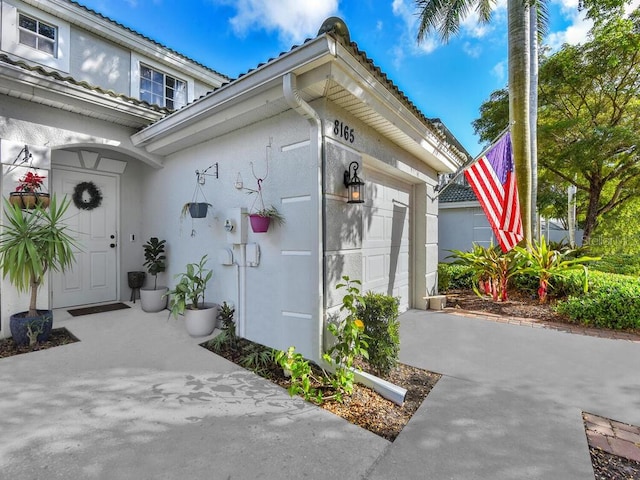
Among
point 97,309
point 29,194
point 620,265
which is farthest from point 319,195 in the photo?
point 620,265

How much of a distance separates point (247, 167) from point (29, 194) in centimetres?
297

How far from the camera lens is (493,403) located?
2.78 meters

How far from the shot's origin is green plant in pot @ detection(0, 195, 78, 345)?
378 cm

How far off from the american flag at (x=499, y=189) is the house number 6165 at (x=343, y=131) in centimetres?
246

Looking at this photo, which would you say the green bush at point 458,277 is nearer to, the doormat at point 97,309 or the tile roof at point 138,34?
the doormat at point 97,309

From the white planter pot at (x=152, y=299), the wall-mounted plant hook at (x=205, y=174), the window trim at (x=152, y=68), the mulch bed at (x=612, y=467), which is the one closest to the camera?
the mulch bed at (x=612, y=467)

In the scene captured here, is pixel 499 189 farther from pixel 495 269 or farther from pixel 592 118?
pixel 592 118

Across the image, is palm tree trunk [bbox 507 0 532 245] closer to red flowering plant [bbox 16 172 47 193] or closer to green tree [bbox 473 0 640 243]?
green tree [bbox 473 0 640 243]

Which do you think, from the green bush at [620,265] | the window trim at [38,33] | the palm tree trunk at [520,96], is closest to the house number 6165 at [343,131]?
the palm tree trunk at [520,96]

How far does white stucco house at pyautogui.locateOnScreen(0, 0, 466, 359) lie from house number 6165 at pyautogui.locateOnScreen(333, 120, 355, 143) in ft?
0.07

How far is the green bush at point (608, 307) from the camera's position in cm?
483

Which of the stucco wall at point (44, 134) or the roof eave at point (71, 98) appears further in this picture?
the stucco wall at point (44, 134)

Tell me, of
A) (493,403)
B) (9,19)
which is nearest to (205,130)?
(493,403)

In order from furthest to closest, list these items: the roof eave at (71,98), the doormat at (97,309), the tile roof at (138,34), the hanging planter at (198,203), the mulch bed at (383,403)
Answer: the tile roof at (138,34)
the doormat at (97,309)
the hanging planter at (198,203)
the roof eave at (71,98)
the mulch bed at (383,403)
